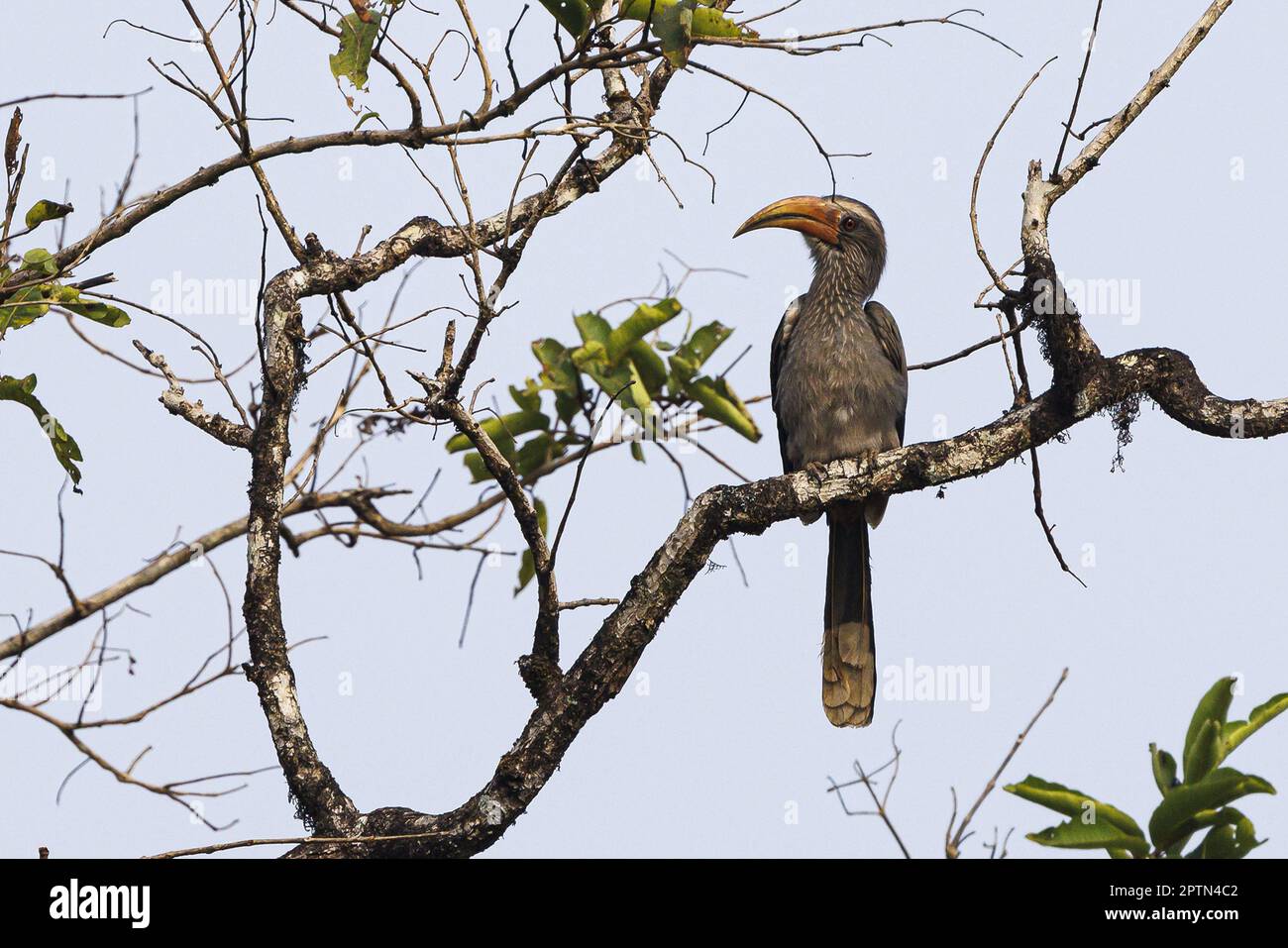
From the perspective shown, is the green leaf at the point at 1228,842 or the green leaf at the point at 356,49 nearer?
the green leaf at the point at 1228,842

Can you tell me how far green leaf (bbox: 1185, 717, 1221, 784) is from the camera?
9.63 feet

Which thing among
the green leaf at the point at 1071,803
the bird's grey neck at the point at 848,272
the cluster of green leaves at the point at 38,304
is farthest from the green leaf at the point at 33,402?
the bird's grey neck at the point at 848,272

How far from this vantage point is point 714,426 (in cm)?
471

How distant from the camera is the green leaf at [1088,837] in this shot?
2.98 m

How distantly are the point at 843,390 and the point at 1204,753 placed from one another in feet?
8.08

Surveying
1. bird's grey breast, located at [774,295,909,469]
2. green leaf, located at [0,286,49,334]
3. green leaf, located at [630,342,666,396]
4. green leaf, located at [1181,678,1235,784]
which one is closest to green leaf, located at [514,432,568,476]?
green leaf, located at [630,342,666,396]

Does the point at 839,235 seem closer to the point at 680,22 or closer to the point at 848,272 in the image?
the point at 848,272

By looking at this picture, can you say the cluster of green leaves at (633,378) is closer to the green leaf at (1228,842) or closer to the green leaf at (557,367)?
the green leaf at (557,367)

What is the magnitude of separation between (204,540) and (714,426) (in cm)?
188

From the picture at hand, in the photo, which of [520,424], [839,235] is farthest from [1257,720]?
[839,235]

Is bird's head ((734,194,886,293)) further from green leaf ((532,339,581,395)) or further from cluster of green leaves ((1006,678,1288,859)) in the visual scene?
cluster of green leaves ((1006,678,1288,859))

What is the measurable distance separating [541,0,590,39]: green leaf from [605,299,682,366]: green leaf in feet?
4.07

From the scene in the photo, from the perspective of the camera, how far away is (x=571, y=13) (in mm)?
3332
